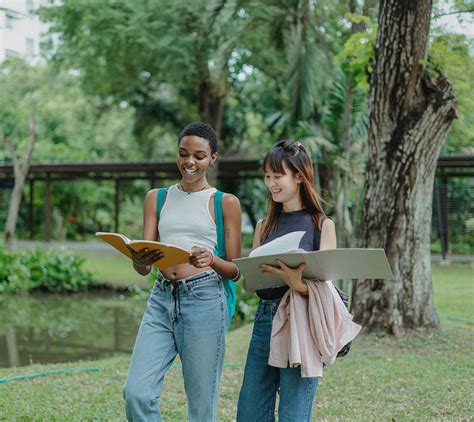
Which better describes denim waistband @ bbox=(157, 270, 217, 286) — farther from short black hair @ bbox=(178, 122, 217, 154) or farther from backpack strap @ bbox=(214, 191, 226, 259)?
short black hair @ bbox=(178, 122, 217, 154)

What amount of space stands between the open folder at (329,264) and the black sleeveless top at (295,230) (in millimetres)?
76

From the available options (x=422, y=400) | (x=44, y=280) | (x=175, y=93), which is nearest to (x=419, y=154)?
(x=422, y=400)

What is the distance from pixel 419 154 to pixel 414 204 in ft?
1.52

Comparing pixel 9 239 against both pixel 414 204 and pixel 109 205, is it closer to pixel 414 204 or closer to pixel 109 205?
pixel 109 205

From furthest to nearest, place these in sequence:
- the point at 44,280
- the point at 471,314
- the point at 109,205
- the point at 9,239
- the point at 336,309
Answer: the point at 109,205
the point at 9,239
the point at 44,280
the point at 471,314
the point at 336,309

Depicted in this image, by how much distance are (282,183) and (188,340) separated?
758 millimetres

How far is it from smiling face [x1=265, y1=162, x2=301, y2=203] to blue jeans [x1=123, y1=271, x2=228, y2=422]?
0.44 m

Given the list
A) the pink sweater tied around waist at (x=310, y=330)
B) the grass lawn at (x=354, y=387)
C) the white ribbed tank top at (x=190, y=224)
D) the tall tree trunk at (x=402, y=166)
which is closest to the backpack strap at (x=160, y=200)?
the white ribbed tank top at (x=190, y=224)

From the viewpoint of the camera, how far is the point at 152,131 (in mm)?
22844

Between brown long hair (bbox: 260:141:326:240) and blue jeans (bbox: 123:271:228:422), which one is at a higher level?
brown long hair (bbox: 260:141:326:240)

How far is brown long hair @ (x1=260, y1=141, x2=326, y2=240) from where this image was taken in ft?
9.43

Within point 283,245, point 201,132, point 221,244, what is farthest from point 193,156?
point 283,245

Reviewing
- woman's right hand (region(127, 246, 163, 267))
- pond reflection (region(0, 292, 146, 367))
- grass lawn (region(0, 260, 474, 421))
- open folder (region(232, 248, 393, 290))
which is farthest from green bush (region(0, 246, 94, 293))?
open folder (region(232, 248, 393, 290))

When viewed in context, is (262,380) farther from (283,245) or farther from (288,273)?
(283,245)
